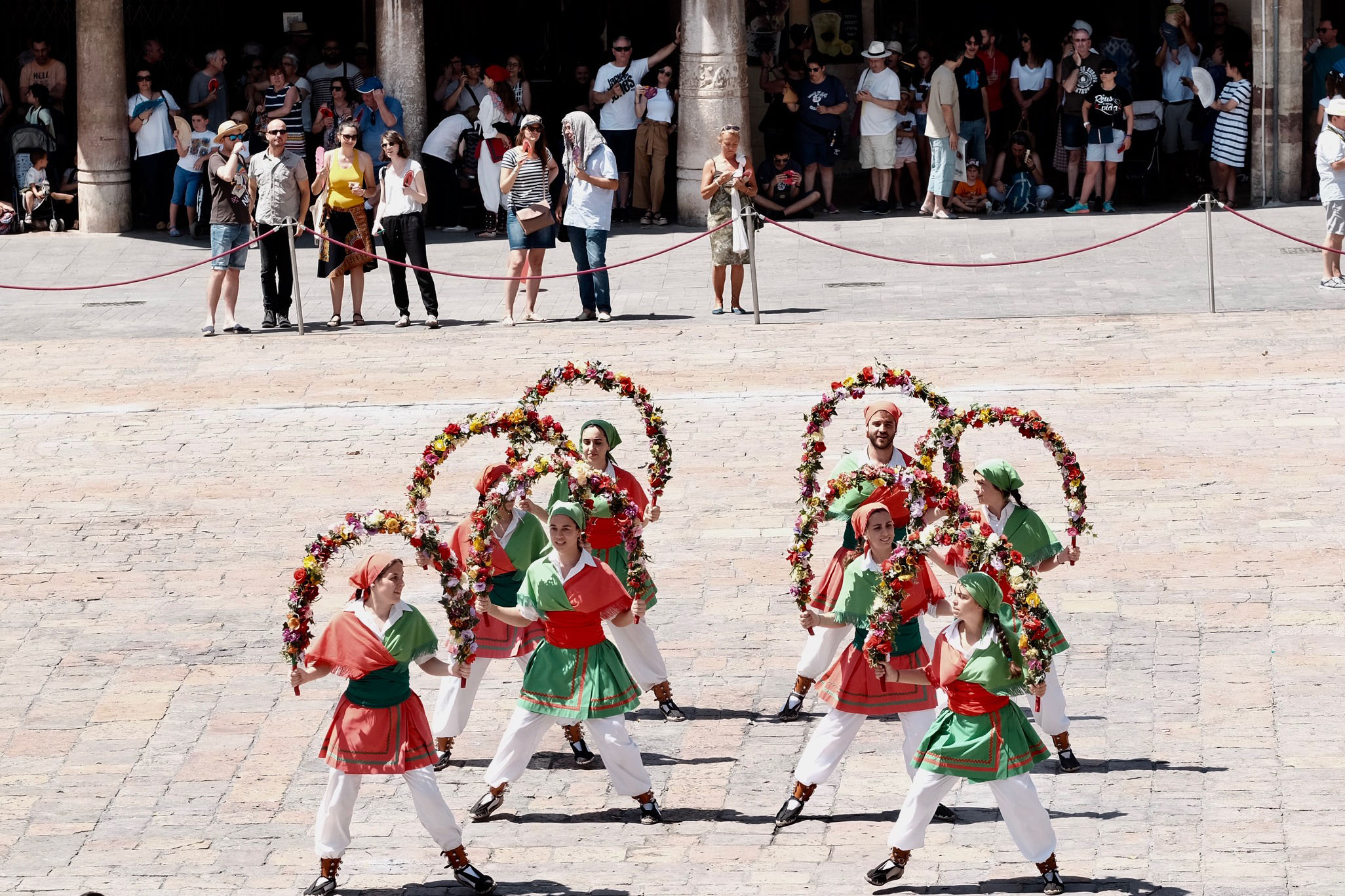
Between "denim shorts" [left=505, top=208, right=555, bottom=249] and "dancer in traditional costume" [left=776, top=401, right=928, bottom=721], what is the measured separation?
871cm

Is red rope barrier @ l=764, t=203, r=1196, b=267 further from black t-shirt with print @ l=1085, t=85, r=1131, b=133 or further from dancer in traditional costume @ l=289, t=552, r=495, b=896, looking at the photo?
dancer in traditional costume @ l=289, t=552, r=495, b=896

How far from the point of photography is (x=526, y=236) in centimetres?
1866

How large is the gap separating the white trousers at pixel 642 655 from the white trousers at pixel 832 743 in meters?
1.41

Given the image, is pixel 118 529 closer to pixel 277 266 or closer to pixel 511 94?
pixel 277 266

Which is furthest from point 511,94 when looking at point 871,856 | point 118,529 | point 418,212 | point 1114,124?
point 871,856

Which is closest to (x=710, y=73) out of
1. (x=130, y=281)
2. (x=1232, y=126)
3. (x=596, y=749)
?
(x=1232, y=126)

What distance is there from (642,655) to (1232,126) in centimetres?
1549

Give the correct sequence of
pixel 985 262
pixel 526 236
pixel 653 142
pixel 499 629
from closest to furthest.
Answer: pixel 499 629 → pixel 526 236 → pixel 985 262 → pixel 653 142

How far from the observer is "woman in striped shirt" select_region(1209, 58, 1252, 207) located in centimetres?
2348

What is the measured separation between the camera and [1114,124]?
75.6 feet

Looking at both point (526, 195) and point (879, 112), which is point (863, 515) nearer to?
point (526, 195)

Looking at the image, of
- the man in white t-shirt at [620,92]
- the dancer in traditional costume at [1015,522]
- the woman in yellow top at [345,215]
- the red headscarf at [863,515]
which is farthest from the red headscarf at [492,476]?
the man in white t-shirt at [620,92]

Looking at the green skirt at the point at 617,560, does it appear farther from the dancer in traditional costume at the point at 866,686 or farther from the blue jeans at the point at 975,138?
the blue jeans at the point at 975,138

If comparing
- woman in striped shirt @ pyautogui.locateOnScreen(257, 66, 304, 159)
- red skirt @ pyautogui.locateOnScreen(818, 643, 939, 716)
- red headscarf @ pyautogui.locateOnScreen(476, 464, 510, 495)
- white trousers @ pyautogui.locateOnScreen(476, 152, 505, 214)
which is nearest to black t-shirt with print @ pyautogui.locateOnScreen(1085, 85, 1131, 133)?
white trousers @ pyautogui.locateOnScreen(476, 152, 505, 214)
